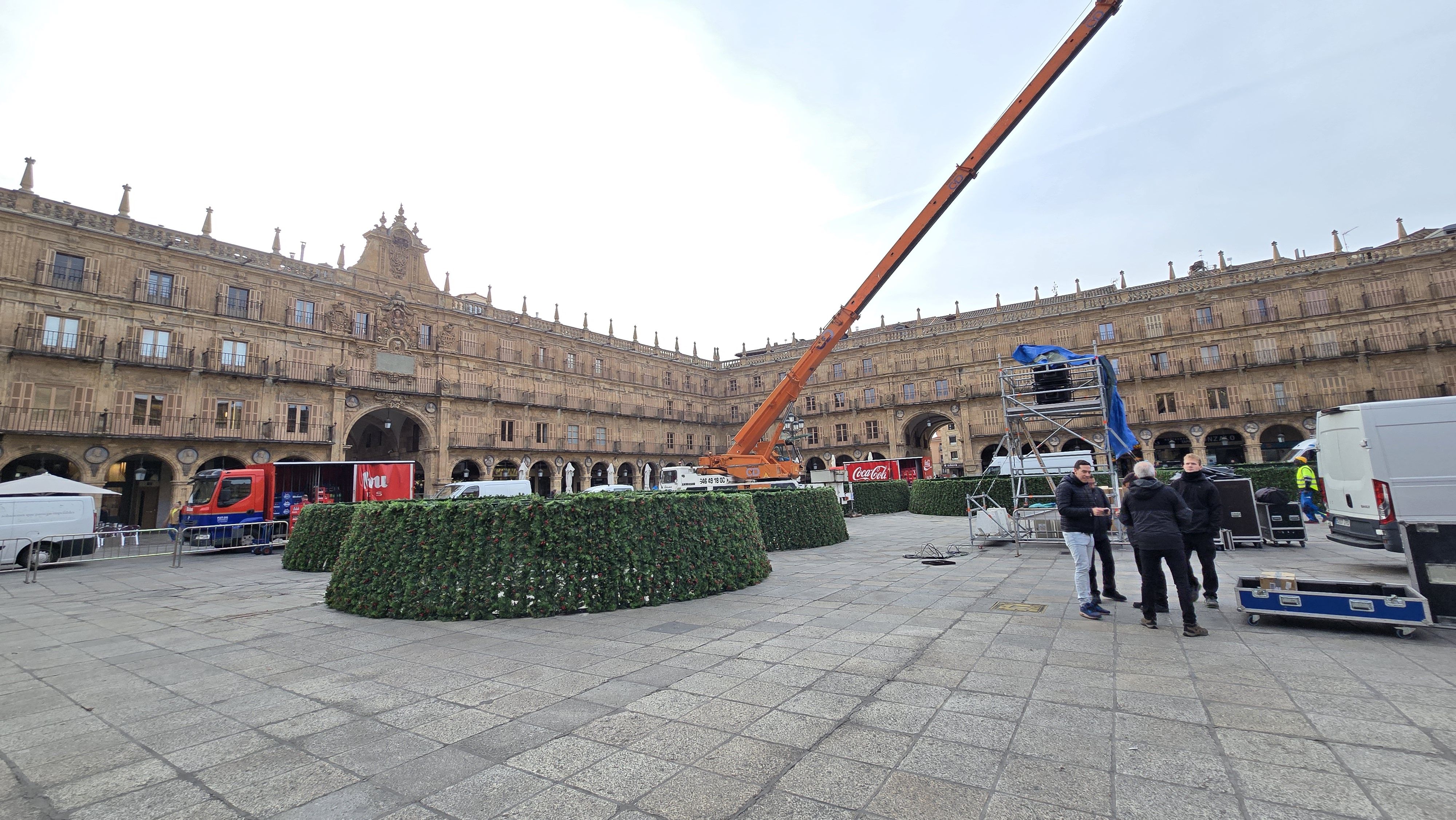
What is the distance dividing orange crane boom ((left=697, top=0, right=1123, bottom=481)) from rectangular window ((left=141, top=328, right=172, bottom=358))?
24.4m

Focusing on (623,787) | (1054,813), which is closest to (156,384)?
(623,787)

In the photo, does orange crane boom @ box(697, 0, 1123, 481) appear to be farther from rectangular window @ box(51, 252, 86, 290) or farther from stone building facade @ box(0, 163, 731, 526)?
rectangular window @ box(51, 252, 86, 290)

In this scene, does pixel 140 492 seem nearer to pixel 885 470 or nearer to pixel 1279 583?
pixel 885 470

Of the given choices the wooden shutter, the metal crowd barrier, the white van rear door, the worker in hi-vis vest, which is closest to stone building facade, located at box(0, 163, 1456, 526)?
the wooden shutter

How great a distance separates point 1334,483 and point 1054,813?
9.66 metres

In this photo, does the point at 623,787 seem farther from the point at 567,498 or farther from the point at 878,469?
the point at 878,469

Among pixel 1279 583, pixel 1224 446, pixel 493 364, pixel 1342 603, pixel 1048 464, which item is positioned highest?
pixel 493 364

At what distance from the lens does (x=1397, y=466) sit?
279 inches

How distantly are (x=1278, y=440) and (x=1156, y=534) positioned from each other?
38.0m

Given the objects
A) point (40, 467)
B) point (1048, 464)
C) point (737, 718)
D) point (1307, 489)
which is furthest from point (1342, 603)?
point (40, 467)

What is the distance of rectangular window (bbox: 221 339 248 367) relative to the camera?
26.3m

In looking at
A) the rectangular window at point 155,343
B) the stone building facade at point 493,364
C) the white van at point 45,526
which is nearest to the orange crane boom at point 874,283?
the white van at point 45,526

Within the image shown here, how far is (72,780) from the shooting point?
2820 millimetres

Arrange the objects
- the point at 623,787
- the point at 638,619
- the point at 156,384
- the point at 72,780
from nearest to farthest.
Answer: the point at 623,787 < the point at 72,780 < the point at 638,619 < the point at 156,384
